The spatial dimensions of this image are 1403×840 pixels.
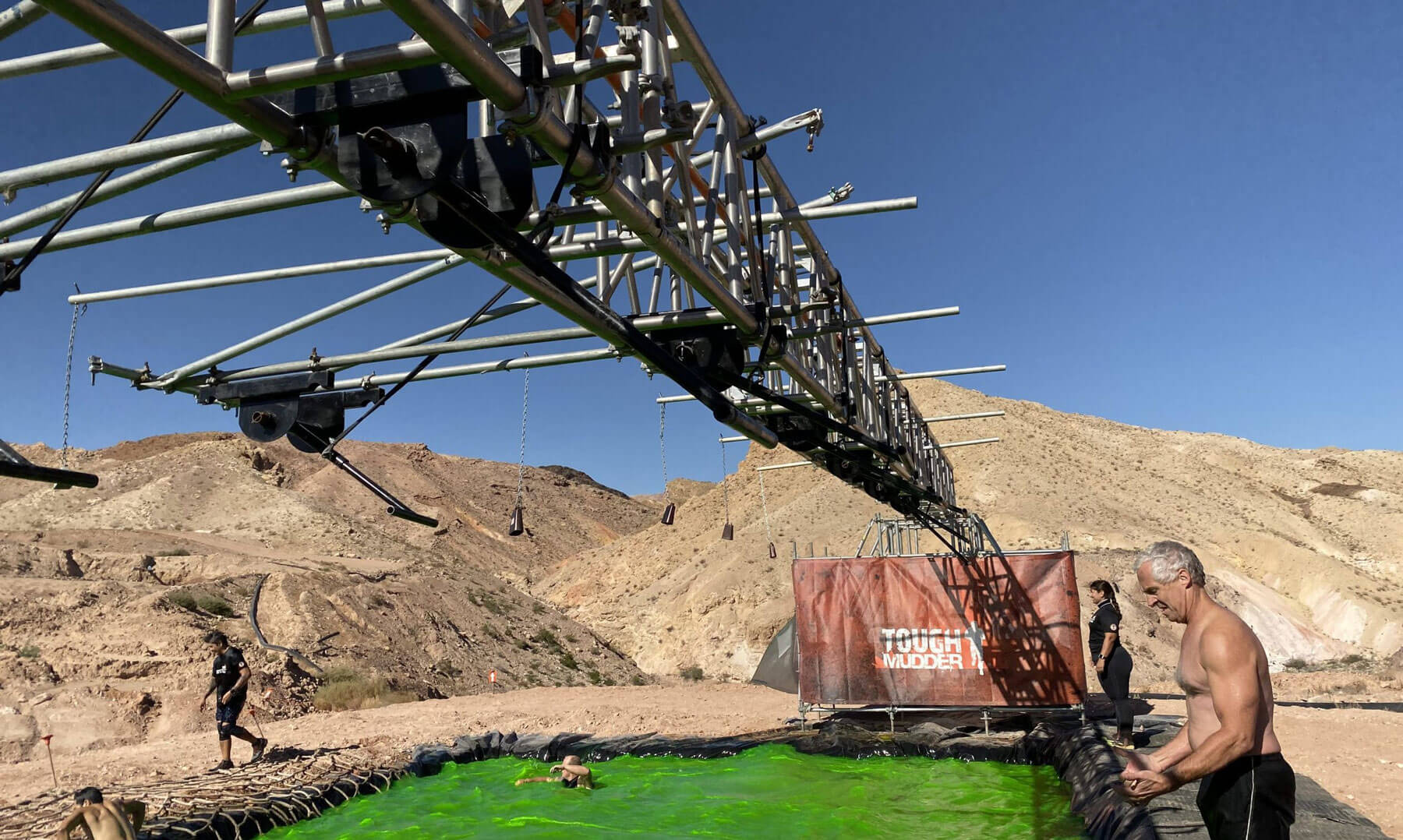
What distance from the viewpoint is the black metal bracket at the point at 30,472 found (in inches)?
167

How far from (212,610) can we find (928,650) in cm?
1867

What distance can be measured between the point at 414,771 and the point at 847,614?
7.32m

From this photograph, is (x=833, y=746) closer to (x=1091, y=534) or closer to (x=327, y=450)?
(x=327, y=450)

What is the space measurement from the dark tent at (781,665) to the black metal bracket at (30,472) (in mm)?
14305

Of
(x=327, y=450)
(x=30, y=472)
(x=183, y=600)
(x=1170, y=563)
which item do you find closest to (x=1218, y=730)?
(x=1170, y=563)

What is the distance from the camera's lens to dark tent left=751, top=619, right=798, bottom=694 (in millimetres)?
18016

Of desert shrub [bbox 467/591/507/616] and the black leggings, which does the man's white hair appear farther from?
desert shrub [bbox 467/591/507/616]

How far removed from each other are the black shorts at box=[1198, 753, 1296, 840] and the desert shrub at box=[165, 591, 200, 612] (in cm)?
2437

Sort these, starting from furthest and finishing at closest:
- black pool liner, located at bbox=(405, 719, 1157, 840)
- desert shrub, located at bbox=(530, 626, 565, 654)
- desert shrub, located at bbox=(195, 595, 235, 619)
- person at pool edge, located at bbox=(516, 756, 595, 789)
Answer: desert shrub, located at bbox=(530, 626, 565, 654) < desert shrub, located at bbox=(195, 595, 235, 619) < person at pool edge, located at bbox=(516, 756, 595, 789) < black pool liner, located at bbox=(405, 719, 1157, 840)

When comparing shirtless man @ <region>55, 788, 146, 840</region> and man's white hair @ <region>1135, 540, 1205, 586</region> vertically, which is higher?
man's white hair @ <region>1135, 540, 1205, 586</region>

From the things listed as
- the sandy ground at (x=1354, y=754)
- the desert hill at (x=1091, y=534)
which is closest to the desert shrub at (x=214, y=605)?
the desert hill at (x=1091, y=534)

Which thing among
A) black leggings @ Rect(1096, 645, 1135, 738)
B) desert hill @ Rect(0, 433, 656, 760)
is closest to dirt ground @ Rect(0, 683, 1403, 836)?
desert hill @ Rect(0, 433, 656, 760)

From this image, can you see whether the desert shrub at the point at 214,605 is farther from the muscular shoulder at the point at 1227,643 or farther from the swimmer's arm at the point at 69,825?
the muscular shoulder at the point at 1227,643

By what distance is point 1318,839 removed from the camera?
19.0 feet
